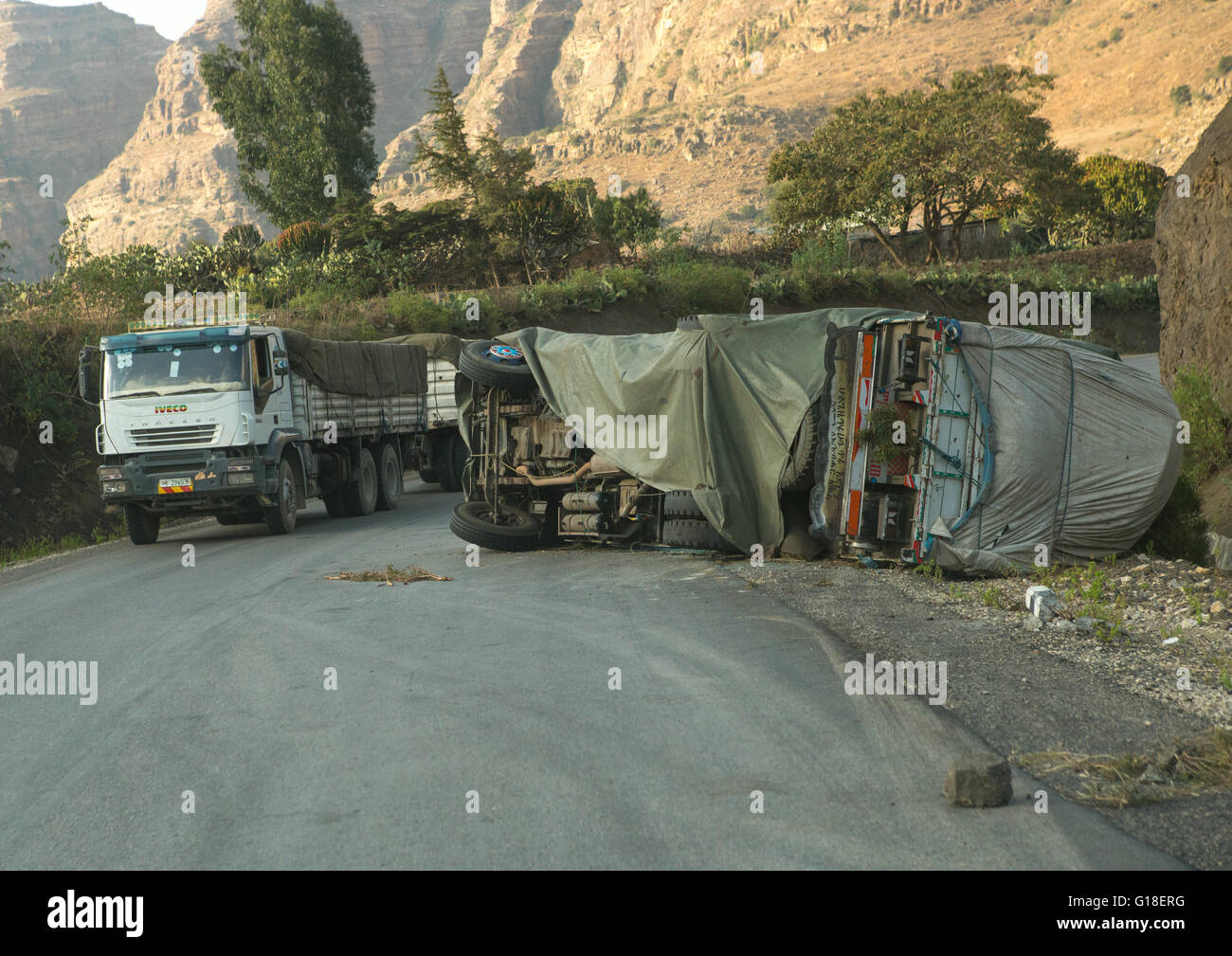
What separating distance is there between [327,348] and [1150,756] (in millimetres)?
16018

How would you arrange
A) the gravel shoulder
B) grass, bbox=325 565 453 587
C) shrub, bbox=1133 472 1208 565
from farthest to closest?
shrub, bbox=1133 472 1208 565 → grass, bbox=325 565 453 587 → the gravel shoulder

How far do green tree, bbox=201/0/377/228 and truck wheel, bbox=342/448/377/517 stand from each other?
4014 centimetres

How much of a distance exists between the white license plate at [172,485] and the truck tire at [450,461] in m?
8.70

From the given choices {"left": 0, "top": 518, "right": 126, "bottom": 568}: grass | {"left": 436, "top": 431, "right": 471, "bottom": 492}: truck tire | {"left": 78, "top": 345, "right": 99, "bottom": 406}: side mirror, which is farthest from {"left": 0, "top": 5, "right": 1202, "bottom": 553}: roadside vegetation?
{"left": 78, "top": 345, "right": 99, "bottom": 406}: side mirror

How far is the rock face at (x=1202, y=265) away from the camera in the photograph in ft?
49.1

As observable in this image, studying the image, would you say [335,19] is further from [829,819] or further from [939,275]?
[829,819]

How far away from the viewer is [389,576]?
11.5 m

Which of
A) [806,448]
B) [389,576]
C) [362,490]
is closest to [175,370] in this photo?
[362,490]

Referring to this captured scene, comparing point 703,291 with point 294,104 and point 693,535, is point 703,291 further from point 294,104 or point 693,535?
point 693,535

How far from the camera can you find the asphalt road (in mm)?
4352

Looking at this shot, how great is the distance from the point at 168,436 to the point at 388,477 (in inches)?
209

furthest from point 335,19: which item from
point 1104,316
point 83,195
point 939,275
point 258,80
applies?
point 83,195

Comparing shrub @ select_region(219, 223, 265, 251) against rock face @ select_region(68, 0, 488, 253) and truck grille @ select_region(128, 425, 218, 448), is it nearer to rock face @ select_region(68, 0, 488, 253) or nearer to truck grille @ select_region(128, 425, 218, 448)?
truck grille @ select_region(128, 425, 218, 448)

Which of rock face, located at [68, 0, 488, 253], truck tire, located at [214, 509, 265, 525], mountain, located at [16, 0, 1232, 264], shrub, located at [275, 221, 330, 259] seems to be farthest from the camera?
rock face, located at [68, 0, 488, 253]
